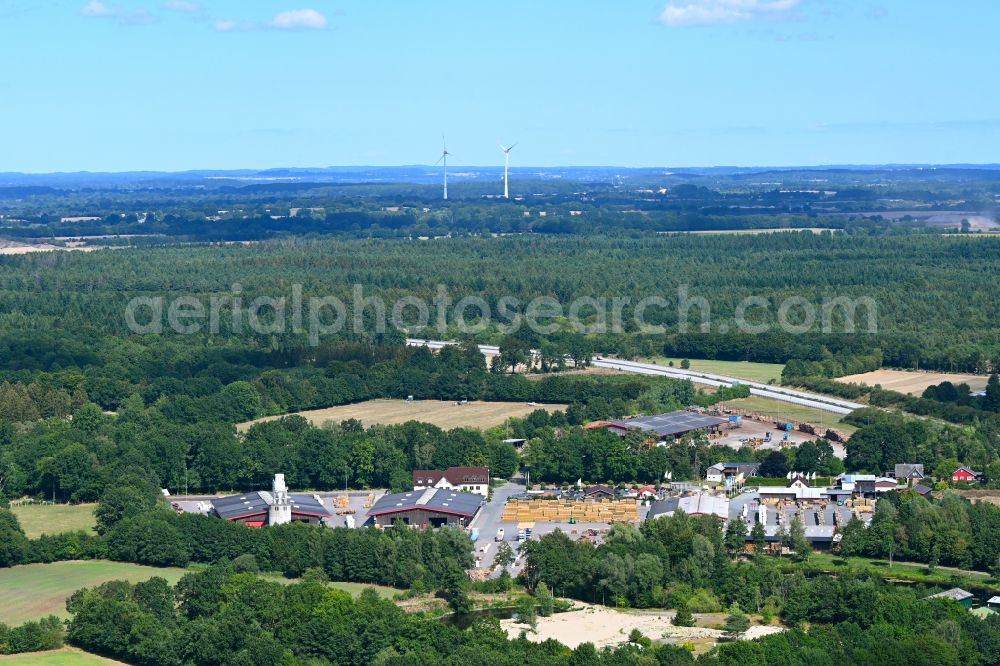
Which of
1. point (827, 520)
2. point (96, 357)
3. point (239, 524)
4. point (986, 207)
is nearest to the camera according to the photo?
point (239, 524)

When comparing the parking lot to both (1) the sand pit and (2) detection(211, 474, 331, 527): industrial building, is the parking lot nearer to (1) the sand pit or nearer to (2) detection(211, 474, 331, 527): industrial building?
(1) the sand pit

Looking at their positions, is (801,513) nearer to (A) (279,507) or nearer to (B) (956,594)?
(B) (956,594)

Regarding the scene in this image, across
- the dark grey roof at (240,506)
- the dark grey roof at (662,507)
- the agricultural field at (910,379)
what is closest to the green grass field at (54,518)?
the dark grey roof at (240,506)

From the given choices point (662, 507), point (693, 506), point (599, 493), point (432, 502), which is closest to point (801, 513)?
point (693, 506)

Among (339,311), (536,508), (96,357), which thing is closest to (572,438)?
(536,508)

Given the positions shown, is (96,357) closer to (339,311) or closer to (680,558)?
(339,311)

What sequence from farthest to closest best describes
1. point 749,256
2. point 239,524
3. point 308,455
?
point 749,256
point 308,455
point 239,524

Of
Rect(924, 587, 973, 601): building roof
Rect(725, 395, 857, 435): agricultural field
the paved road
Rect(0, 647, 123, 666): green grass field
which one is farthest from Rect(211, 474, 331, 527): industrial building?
Rect(725, 395, 857, 435): agricultural field
